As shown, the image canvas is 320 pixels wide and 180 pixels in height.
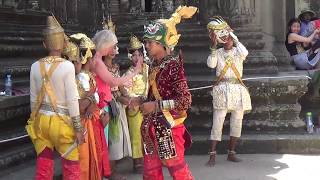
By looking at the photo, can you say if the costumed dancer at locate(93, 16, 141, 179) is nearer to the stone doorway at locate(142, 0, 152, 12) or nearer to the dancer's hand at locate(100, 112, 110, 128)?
the dancer's hand at locate(100, 112, 110, 128)

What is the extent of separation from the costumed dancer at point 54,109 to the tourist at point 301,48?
15.3ft

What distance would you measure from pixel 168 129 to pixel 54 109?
3.01 feet

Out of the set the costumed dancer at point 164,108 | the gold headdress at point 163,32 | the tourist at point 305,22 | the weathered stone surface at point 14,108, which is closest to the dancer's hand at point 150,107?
the costumed dancer at point 164,108

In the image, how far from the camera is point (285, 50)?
7.96 m

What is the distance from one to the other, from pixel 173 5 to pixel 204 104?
1.62 m

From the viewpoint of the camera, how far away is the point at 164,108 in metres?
3.95

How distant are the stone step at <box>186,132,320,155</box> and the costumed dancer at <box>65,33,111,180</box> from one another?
6.03 ft

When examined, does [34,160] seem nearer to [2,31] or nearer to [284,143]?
[2,31]

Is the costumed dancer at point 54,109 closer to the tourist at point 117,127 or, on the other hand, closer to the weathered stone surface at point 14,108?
the weathered stone surface at point 14,108

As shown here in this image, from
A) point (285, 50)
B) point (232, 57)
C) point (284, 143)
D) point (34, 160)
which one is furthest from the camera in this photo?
point (285, 50)

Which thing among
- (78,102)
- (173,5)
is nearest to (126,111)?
(78,102)

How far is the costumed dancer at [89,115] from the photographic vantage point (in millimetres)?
4332

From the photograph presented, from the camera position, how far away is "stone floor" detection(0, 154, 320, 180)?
16.4 feet

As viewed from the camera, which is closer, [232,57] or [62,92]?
[62,92]
